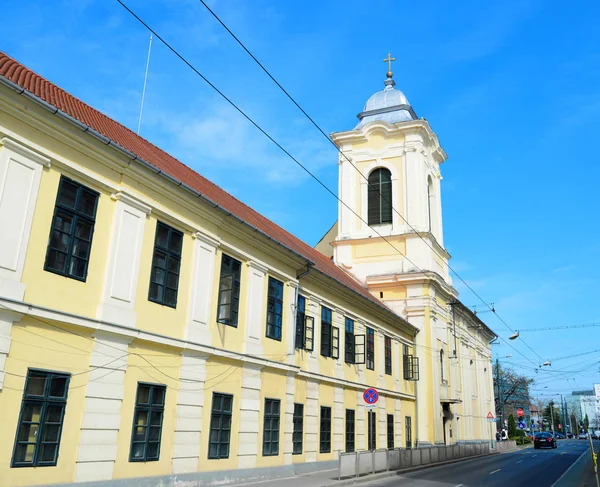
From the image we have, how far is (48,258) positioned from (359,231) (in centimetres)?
2919

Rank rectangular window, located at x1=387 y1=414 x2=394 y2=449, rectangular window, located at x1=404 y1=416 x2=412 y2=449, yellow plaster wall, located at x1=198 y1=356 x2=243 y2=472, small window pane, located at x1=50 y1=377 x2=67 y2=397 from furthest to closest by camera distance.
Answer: rectangular window, located at x1=404 y1=416 x2=412 y2=449, rectangular window, located at x1=387 y1=414 x2=394 y2=449, yellow plaster wall, located at x1=198 y1=356 x2=243 y2=472, small window pane, located at x1=50 y1=377 x2=67 y2=397

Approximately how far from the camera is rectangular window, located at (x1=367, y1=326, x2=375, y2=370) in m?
28.0

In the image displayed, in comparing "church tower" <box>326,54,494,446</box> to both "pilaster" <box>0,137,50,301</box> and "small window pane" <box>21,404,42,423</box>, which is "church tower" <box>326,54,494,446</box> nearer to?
"pilaster" <box>0,137,50,301</box>

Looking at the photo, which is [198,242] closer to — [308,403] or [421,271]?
[308,403]

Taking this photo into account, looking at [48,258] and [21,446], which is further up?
[48,258]

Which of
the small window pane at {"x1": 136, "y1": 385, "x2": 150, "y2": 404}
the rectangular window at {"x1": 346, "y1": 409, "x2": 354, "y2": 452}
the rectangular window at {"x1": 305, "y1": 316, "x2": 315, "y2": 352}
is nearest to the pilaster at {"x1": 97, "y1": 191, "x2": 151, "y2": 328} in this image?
the small window pane at {"x1": 136, "y1": 385, "x2": 150, "y2": 404}

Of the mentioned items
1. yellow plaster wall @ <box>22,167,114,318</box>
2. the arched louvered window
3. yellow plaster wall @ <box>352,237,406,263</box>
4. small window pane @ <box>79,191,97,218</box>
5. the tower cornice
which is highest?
the tower cornice

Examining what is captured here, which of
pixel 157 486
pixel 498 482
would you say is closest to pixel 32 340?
pixel 157 486

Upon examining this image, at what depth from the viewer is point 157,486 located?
1345 cm

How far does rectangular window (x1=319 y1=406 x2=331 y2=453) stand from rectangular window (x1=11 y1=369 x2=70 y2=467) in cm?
1291

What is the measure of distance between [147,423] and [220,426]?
3.08 metres

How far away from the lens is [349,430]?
25.0 metres

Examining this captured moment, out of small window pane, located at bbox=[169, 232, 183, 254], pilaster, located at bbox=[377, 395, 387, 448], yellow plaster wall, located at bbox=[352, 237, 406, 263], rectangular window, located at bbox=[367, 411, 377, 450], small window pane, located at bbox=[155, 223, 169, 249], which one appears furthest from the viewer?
yellow plaster wall, located at bbox=[352, 237, 406, 263]

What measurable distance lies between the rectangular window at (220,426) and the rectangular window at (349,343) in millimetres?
9758
